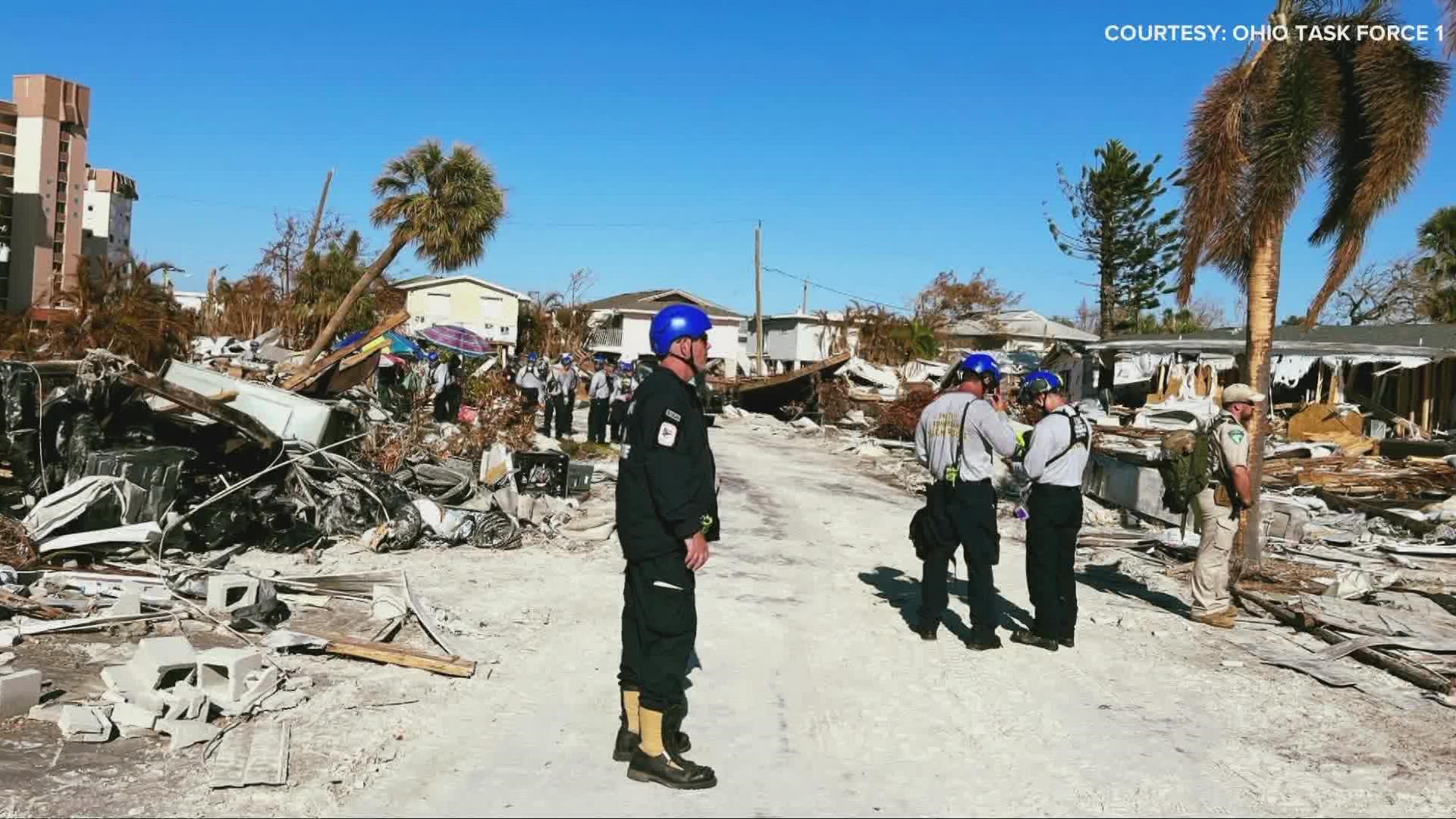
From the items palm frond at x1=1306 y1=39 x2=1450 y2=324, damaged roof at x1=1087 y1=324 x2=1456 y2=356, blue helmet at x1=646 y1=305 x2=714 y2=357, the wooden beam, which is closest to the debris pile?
blue helmet at x1=646 y1=305 x2=714 y2=357

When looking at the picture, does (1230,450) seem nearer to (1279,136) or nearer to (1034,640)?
(1034,640)

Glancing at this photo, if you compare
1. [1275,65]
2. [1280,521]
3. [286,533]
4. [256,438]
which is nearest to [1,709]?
[286,533]

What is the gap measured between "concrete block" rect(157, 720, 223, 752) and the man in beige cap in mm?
6469

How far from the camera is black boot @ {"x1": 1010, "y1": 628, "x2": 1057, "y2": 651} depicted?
679 centimetres


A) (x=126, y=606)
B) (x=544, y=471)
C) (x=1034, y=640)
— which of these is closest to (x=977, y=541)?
(x=1034, y=640)

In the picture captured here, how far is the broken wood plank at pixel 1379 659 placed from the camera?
614 cm

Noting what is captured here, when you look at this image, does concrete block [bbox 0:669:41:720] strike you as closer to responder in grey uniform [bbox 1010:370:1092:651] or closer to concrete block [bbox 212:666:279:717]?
concrete block [bbox 212:666:279:717]

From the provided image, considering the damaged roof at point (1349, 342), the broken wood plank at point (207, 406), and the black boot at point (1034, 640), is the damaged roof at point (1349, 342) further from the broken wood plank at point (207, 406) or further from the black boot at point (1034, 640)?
the broken wood plank at point (207, 406)

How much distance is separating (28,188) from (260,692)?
17.4 metres

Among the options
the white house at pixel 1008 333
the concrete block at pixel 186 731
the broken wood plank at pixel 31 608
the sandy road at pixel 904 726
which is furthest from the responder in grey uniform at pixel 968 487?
the white house at pixel 1008 333

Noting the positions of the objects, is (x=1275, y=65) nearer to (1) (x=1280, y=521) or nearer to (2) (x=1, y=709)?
(1) (x=1280, y=521)

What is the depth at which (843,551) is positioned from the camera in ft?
34.8

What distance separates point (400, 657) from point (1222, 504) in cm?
569

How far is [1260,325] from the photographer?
934cm
